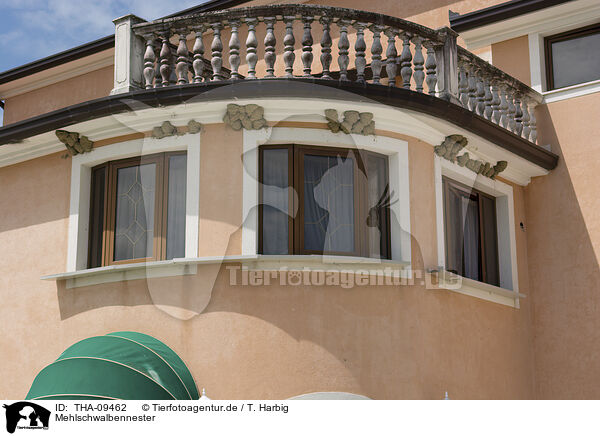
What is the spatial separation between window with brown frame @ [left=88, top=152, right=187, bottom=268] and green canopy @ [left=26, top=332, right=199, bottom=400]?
211 cm

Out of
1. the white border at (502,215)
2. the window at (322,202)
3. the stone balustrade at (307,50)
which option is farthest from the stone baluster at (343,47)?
the white border at (502,215)

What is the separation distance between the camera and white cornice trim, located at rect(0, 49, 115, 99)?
21.0 metres

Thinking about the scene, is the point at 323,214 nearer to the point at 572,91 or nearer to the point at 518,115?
the point at 518,115

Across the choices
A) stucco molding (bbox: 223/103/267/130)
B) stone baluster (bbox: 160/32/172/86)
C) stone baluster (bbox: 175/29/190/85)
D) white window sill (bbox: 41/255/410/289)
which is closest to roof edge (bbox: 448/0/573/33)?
stucco molding (bbox: 223/103/267/130)

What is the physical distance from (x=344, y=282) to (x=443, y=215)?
2.46 m

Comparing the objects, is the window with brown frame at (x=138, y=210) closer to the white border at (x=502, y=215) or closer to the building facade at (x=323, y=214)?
the building facade at (x=323, y=214)

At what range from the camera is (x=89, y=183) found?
14906 mm

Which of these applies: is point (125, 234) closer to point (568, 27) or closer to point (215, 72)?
point (215, 72)

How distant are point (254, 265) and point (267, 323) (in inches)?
34.5

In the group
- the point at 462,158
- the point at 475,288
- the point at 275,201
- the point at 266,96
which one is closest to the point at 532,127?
the point at 462,158

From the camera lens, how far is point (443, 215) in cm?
1447

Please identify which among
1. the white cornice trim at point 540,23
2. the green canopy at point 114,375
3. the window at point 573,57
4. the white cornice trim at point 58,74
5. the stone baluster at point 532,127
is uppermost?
the white cornice trim at point 58,74

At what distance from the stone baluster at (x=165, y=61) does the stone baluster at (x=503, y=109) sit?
19.8 ft
